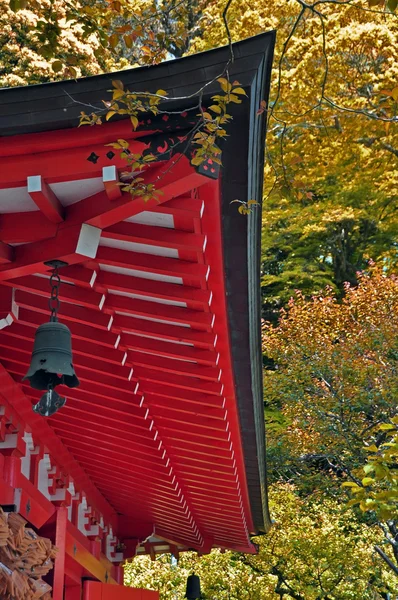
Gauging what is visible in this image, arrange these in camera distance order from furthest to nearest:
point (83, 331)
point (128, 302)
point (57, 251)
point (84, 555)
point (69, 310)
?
1. point (84, 555)
2. point (83, 331)
3. point (69, 310)
4. point (128, 302)
5. point (57, 251)

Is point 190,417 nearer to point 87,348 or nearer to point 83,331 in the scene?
point 87,348

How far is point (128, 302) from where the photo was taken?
397cm

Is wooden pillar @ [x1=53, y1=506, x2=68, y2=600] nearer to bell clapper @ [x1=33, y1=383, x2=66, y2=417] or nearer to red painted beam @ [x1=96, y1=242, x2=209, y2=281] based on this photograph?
bell clapper @ [x1=33, y1=383, x2=66, y2=417]

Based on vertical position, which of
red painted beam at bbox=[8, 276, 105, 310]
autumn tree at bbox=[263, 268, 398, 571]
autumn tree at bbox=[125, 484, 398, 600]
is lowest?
red painted beam at bbox=[8, 276, 105, 310]

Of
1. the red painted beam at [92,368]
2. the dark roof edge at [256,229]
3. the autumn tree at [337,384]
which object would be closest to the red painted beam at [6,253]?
the dark roof edge at [256,229]

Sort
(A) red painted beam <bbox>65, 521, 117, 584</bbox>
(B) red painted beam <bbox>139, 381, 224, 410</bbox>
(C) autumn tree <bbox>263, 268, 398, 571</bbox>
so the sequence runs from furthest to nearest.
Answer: (C) autumn tree <bbox>263, 268, 398, 571</bbox>, (A) red painted beam <bbox>65, 521, 117, 584</bbox>, (B) red painted beam <bbox>139, 381, 224, 410</bbox>

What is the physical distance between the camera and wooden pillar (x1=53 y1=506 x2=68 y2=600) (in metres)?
6.19

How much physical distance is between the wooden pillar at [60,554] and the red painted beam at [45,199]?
416cm

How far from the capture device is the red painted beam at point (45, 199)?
276 cm

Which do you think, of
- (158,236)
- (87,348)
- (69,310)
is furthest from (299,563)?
(158,236)

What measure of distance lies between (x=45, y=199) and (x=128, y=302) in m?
1.22

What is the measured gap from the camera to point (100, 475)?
7.73 meters

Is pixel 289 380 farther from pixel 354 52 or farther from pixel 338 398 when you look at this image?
pixel 354 52

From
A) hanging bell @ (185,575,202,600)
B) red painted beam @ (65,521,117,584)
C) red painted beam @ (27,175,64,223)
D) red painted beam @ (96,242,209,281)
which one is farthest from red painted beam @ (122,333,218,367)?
hanging bell @ (185,575,202,600)
